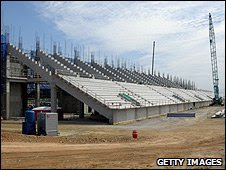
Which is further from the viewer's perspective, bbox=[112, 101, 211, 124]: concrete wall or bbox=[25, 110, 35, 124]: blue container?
bbox=[112, 101, 211, 124]: concrete wall

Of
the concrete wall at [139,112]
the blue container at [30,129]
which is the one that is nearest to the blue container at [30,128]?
the blue container at [30,129]

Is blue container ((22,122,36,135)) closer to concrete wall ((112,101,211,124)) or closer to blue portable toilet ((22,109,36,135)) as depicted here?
blue portable toilet ((22,109,36,135))

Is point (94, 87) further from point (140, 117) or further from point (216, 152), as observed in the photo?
point (216, 152)

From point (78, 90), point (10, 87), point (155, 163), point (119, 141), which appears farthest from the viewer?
point (10, 87)

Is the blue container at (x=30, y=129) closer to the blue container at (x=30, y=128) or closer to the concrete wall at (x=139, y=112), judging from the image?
the blue container at (x=30, y=128)

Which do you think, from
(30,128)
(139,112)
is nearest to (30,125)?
(30,128)

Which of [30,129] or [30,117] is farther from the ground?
[30,117]

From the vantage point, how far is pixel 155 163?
11648 millimetres

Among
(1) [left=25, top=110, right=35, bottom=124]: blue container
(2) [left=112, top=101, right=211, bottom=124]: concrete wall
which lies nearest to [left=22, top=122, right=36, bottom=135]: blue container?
(1) [left=25, top=110, right=35, bottom=124]: blue container

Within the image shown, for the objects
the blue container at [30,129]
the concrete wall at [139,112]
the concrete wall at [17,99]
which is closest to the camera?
the blue container at [30,129]

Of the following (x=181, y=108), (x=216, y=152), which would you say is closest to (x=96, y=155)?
(x=216, y=152)

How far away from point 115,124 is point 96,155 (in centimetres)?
1709

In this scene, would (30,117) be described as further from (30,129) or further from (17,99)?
(17,99)

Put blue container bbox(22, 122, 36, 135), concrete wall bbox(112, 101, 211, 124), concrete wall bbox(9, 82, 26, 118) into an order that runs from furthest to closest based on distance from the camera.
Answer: concrete wall bbox(9, 82, 26, 118)
concrete wall bbox(112, 101, 211, 124)
blue container bbox(22, 122, 36, 135)
